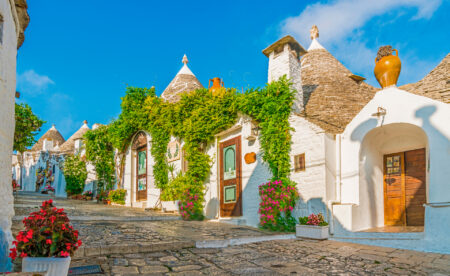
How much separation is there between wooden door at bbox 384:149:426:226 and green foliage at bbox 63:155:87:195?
16.7 m

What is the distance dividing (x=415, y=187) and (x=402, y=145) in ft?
3.29

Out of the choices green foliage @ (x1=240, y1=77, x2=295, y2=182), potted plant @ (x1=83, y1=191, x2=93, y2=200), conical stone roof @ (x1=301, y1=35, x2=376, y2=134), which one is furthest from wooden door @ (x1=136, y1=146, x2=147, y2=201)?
conical stone roof @ (x1=301, y1=35, x2=376, y2=134)

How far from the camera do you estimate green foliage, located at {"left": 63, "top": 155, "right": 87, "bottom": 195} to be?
1984 centimetres

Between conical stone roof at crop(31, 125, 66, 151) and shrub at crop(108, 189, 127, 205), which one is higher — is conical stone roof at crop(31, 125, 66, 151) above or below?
above

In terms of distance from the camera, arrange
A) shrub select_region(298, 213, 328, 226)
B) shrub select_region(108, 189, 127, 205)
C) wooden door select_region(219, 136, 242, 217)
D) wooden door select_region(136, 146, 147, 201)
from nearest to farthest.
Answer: shrub select_region(298, 213, 328, 226), wooden door select_region(219, 136, 242, 217), wooden door select_region(136, 146, 147, 201), shrub select_region(108, 189, 127, 205)

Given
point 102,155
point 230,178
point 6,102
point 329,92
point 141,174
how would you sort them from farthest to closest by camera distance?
point 102,155
point 141,174
point 230,178
point 329,92
point 6,102

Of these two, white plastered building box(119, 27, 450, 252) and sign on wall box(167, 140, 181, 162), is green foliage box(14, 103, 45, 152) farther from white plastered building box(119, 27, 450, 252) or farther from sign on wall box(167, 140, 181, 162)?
white plastered building box(119, 27, 450, 252)

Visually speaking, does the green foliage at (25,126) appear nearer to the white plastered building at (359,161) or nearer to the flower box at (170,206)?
the flower box at (170,206)

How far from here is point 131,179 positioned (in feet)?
51.8

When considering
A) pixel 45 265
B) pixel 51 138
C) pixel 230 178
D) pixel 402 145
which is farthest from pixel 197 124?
pixel 51 138

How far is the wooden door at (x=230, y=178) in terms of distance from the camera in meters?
10.5

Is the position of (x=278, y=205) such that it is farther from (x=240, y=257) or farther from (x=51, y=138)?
(x=51, y=138)

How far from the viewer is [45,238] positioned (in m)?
3.47

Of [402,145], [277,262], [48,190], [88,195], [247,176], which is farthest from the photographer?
[48,190]
